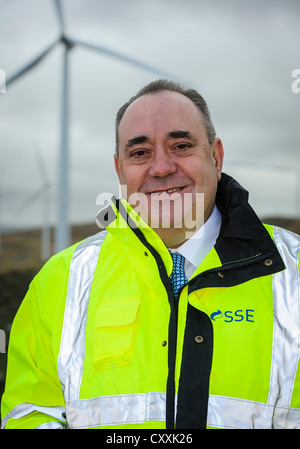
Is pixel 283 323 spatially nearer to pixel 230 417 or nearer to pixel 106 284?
pixel 230 417

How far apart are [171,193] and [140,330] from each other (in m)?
1.09

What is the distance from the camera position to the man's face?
11.1 feet

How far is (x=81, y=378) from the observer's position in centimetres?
299

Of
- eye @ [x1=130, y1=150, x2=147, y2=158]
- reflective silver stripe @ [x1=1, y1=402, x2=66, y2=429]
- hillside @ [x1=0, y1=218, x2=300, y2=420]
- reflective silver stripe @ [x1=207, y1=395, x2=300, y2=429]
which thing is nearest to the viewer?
reflective silver stripe @ [x1=207, y1=395, x2=300, y2=429]

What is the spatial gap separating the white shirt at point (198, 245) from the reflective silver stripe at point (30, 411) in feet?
4.56

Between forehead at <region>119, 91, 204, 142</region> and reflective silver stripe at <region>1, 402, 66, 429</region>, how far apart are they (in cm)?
223

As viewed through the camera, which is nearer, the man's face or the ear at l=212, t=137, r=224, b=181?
the man's face

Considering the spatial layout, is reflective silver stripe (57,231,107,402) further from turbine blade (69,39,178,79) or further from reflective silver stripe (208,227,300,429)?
turbine blade (69,39,178,79)

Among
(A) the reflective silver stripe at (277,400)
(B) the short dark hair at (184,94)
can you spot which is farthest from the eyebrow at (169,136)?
(A) the reflective silver stripe at (277,400)

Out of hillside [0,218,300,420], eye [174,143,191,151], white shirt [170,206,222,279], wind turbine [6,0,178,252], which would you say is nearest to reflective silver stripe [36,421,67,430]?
white shirt [170,206,222,279]

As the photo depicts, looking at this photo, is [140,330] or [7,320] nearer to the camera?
[140,330]

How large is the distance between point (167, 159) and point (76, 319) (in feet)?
4.73

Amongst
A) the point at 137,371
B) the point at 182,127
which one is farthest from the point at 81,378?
the point at 182,127
